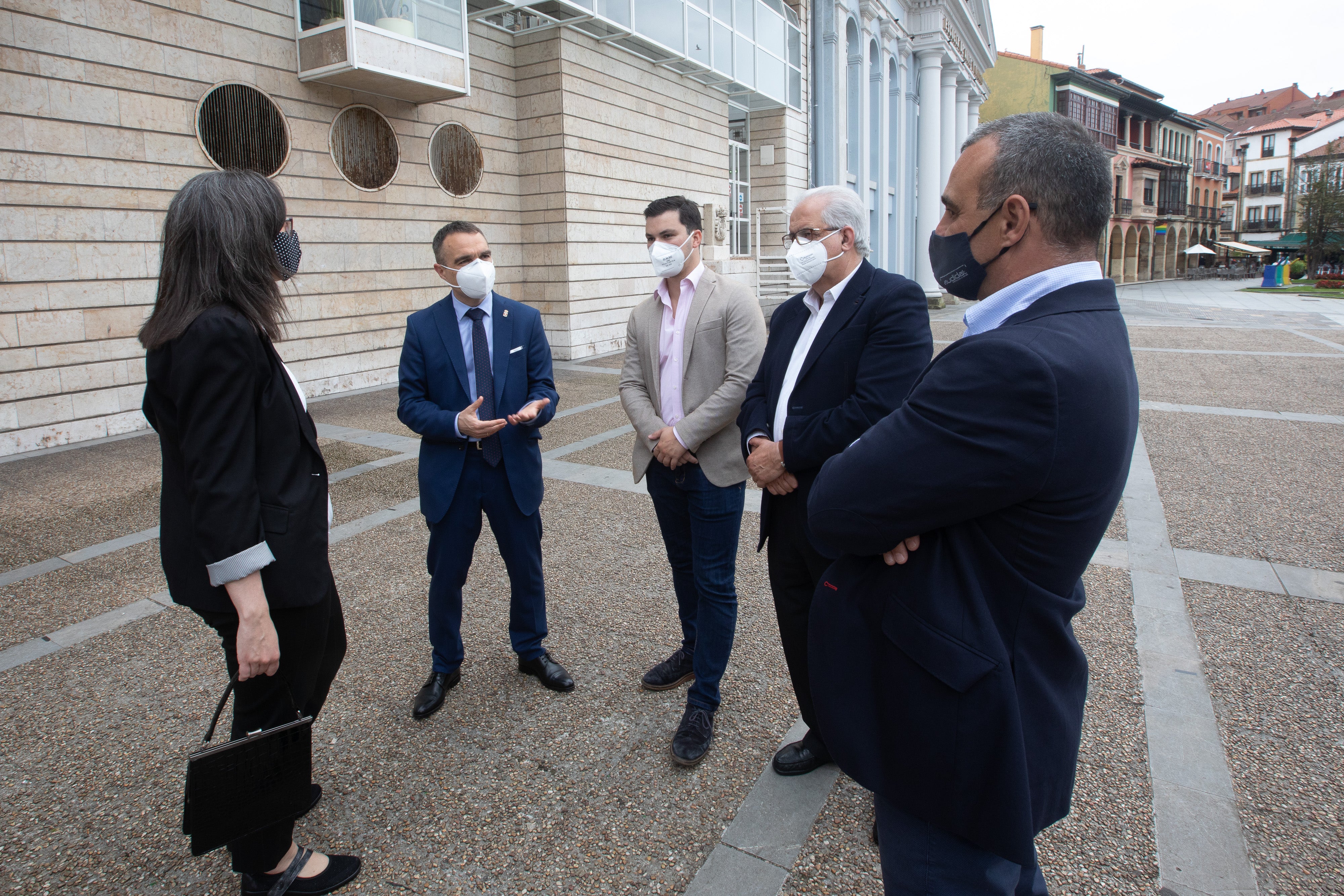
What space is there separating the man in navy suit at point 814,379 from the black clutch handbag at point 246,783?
1.41m

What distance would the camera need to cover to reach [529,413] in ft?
10.5

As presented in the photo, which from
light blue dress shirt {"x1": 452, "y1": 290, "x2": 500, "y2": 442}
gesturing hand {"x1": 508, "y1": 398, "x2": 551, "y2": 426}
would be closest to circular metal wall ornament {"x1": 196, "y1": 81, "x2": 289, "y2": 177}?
light blue dress shirt {"x1": 452, "y1": 290, "x2": 500, "y2": 442}

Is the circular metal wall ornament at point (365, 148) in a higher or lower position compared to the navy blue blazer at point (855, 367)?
higher

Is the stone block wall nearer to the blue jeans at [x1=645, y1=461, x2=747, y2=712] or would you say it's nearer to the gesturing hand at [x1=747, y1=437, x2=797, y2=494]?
the blue jeans at [x1=645, y1=461, x2=747, y2=712]

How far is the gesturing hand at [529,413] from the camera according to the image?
319 cm

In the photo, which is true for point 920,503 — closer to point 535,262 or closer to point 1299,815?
point 1299,815

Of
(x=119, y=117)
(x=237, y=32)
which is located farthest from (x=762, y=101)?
(x=119, y=117)

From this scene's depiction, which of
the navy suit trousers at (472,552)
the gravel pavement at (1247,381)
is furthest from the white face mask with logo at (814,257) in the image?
the gravel pavement at (1247,381)

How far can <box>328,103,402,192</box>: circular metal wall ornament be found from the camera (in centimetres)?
1088

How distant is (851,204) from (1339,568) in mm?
3995

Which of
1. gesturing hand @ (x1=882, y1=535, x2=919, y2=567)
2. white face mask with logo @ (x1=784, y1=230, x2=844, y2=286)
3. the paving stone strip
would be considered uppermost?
white face mask with logo @ (x1=784, y1=230, x2=844, y2=286)

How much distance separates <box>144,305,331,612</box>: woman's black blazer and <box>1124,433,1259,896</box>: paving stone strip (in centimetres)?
252

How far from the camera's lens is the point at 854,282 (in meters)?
2.54

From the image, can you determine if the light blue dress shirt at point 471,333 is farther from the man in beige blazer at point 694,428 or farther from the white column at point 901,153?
the white column at point 901,153
